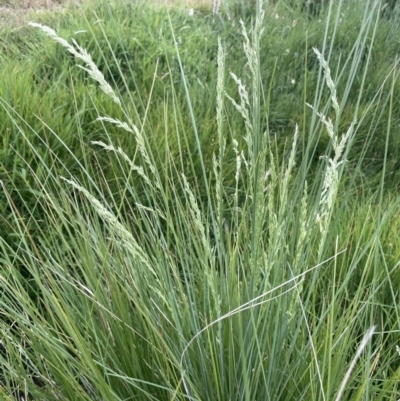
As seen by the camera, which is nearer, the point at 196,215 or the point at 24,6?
the point at 196,215

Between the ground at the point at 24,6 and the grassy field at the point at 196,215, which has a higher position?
the ground at the point at 24,6

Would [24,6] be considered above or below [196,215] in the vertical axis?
above

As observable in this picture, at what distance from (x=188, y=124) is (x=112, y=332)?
128cm

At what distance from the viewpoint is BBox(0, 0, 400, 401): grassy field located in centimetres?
84

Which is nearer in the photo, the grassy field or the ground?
the grassy field

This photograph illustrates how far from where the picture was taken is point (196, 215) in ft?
3.63

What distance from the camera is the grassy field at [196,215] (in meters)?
0.84

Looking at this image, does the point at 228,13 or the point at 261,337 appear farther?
the point at 228,13

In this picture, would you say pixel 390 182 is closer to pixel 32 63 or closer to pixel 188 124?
pixel 188 124

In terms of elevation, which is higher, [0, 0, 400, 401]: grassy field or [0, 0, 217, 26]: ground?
[0, 0, 217, 26]: ground

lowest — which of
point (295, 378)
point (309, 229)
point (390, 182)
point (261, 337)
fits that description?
point (390, 182)

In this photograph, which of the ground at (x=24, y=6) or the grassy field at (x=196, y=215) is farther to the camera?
the ground at (x=24, y=6)

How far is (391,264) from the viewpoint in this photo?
1.40 metres

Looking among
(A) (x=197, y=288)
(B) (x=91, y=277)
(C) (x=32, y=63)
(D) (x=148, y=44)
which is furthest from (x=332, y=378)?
(D) (x=148, y=44)
